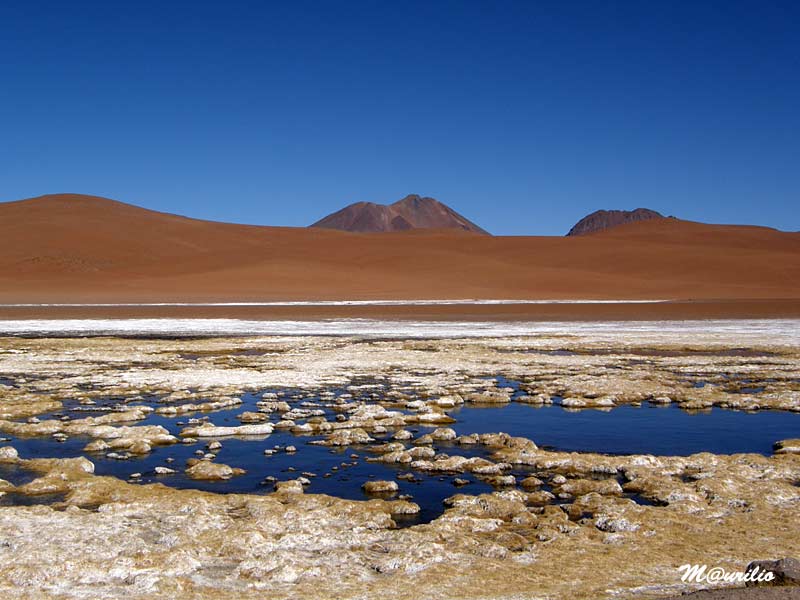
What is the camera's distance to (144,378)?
60.2 ft

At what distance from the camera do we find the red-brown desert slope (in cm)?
6618

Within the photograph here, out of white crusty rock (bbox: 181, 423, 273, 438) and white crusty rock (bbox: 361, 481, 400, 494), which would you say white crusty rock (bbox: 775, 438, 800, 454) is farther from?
white crusty rock (bbox: 181, 423, 273, 438)

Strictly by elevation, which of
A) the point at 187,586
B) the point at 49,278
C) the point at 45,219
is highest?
the point at 45,219

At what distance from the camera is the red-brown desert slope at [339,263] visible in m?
66.2

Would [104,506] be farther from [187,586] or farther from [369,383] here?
[369,383]

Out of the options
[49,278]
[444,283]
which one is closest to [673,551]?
[444,283]

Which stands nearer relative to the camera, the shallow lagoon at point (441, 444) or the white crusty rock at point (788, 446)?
the shallow lagoon at point (441, 444)

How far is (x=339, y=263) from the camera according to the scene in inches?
3339

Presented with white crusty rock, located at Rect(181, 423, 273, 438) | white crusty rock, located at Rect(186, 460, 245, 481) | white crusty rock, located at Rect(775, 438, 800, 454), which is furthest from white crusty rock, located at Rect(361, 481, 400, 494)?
white crusty rock, located at Rect(775, 438, 800, 454)

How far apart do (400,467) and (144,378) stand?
31.9 feet

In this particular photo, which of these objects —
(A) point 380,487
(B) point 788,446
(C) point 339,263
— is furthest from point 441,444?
(C) point 339,263

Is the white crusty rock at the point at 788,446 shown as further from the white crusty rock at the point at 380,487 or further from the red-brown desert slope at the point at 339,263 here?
the red-brown desert slope at the point at 339,263

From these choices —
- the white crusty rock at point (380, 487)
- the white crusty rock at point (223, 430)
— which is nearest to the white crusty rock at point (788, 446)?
the white crusty rock at point (380, 487)

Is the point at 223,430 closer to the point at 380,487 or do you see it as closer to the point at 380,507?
the point at 380,487
